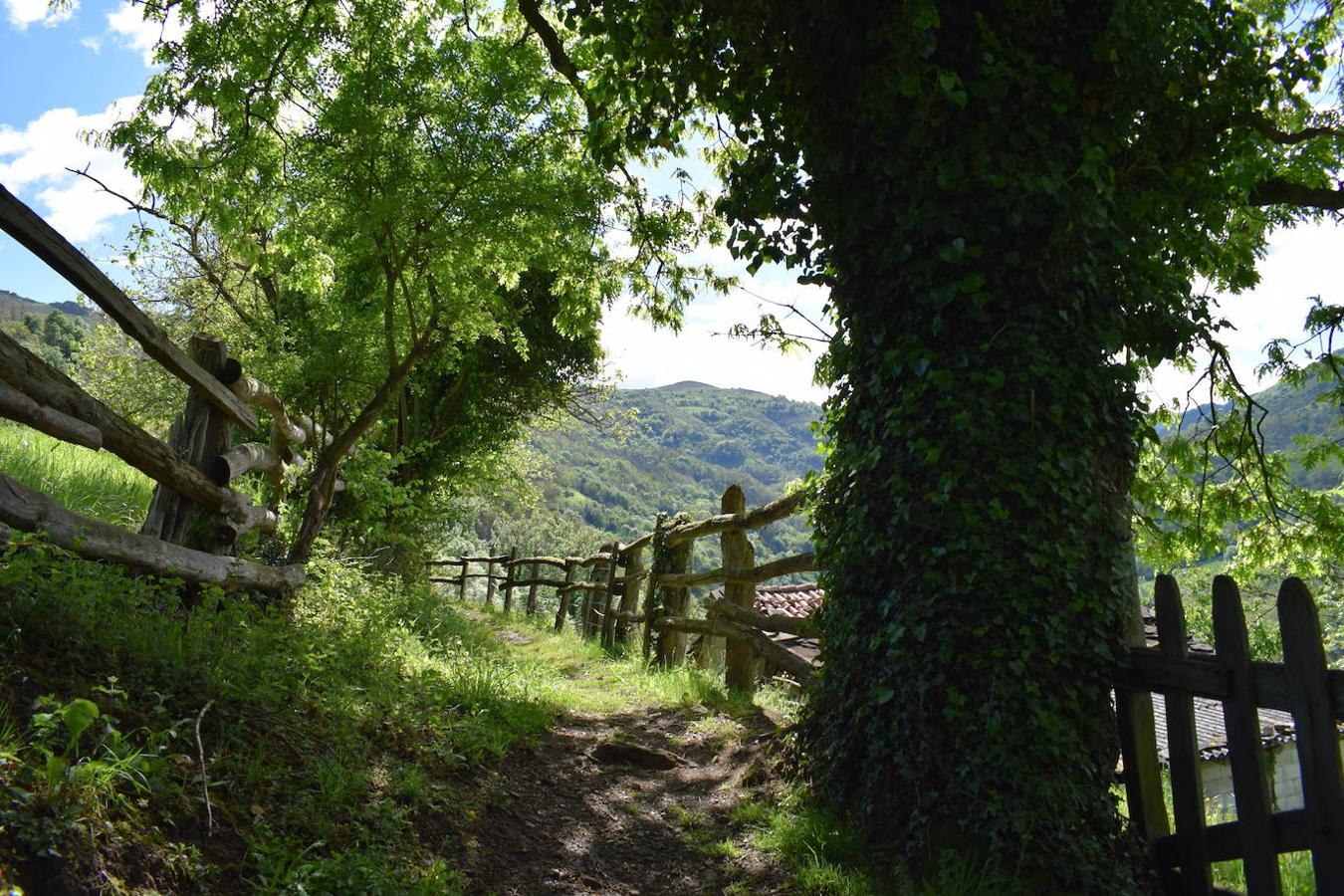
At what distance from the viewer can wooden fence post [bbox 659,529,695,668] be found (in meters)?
8.77

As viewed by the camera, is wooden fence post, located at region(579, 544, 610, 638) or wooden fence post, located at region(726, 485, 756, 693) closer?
wooden fence post, located at region(726, 485, 756, 693)

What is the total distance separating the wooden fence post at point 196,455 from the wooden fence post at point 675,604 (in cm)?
449

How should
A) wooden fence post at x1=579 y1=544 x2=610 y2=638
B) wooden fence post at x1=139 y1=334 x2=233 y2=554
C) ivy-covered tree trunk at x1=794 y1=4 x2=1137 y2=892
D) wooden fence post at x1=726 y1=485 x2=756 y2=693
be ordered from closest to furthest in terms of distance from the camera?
ivy-covered tree trunk at x1=794 y1=4 x2=1137 y2=892 → wooden fence post at x1=139 y1=334 x2=233 y2=554 → wooden fence post at x1=726 y1=485 x2=756 y2=693 → wooden fence post at x1=579 y1=544 x2=610 y2=638

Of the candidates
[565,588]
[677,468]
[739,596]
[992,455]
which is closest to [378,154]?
[739,596]

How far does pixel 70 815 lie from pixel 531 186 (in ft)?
19.8

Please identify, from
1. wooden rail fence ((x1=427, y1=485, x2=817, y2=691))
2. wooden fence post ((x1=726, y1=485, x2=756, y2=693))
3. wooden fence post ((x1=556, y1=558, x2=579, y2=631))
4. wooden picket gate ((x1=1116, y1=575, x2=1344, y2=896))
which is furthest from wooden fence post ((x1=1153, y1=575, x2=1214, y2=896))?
wooden fence post ((x1=556, y1=558, x2=579, y2=631))

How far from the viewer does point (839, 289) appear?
4457 millimetres

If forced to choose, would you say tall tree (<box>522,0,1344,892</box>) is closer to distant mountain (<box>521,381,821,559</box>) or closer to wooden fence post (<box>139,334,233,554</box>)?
wooden fence post (<box>139,334,233,554</box>)

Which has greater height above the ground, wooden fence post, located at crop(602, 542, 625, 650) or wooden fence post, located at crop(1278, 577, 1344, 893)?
wooden fence post, located at crop(602, 542, 625, 650)

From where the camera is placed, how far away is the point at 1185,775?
3414 millimetres

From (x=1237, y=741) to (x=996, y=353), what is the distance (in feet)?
5.63

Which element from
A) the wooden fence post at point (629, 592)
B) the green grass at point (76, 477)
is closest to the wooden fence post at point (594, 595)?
the wooden fence post at point (629, 592)

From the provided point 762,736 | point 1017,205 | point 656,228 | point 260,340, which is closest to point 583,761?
point 762,736

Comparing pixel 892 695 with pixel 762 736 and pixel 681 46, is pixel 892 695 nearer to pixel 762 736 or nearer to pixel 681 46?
pixel 762 736
